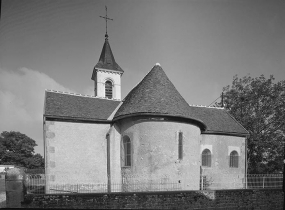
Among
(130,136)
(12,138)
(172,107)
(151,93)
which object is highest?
(151,93)

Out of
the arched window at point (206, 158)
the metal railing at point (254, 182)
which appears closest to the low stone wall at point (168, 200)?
the metal railing at point (254, 182)

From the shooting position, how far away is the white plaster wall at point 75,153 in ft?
46.3

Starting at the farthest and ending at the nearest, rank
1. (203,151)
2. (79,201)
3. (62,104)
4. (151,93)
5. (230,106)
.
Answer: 1. (230,106)
2. (203,151)
3. (62,104)
4. (151,93)
5. (79,201)

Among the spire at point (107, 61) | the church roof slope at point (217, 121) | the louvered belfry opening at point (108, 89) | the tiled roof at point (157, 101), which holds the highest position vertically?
the spire at point (107, 61)

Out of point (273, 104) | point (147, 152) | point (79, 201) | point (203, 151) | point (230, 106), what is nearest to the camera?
point (79, 201)

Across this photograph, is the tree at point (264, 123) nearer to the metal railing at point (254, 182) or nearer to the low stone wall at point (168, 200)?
the metal railing at point (254, 182)

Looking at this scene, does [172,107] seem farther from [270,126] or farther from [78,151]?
[270,126]

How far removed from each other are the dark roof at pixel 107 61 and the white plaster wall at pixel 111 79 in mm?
824

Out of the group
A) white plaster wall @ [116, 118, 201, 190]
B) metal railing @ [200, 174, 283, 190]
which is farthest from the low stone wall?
white plaster wall @ [116, 118, 201, 190]

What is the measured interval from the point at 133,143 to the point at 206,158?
24.3 ft

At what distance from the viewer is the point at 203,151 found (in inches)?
690

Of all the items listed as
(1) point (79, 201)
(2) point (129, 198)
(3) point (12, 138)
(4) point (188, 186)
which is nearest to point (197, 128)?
(4) point (188, 186)

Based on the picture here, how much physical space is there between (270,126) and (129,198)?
75.1 feet

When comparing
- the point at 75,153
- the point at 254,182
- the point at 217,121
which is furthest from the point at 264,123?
the point at 75,153
